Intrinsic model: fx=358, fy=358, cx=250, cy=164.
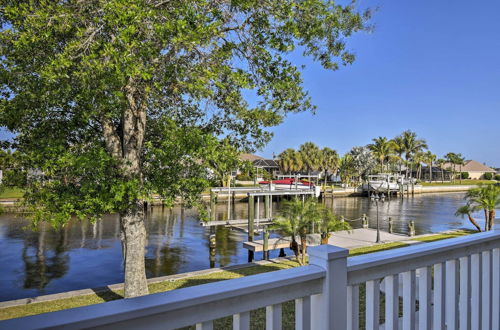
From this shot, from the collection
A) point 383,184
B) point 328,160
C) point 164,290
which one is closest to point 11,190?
point 164,290

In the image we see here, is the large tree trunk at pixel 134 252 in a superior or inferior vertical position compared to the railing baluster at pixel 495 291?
inferior

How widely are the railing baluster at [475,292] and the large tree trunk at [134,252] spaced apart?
6.14 metres

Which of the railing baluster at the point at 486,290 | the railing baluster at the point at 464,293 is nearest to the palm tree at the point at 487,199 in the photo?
the railing baluster at the point at 486,290

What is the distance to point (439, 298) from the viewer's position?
2025 mm

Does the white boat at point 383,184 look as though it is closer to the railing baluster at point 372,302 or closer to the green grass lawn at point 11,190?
the green grass lawn at point 11,190

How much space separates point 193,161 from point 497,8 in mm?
19497

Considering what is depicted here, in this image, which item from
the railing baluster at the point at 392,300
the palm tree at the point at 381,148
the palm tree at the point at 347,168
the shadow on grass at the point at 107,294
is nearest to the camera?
the railing baluster at the point at 392,300

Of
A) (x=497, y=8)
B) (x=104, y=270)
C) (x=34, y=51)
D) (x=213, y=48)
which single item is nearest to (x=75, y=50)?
(x=34, y=51)

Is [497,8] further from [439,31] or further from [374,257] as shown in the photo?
[374,257]

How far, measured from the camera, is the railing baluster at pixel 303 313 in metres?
1.49

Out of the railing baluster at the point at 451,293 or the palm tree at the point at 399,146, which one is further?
the palm tree at the point at 399,146

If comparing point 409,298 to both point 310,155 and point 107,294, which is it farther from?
point 310,155

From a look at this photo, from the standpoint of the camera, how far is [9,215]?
24.4 meters

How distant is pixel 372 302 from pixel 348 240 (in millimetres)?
13384
